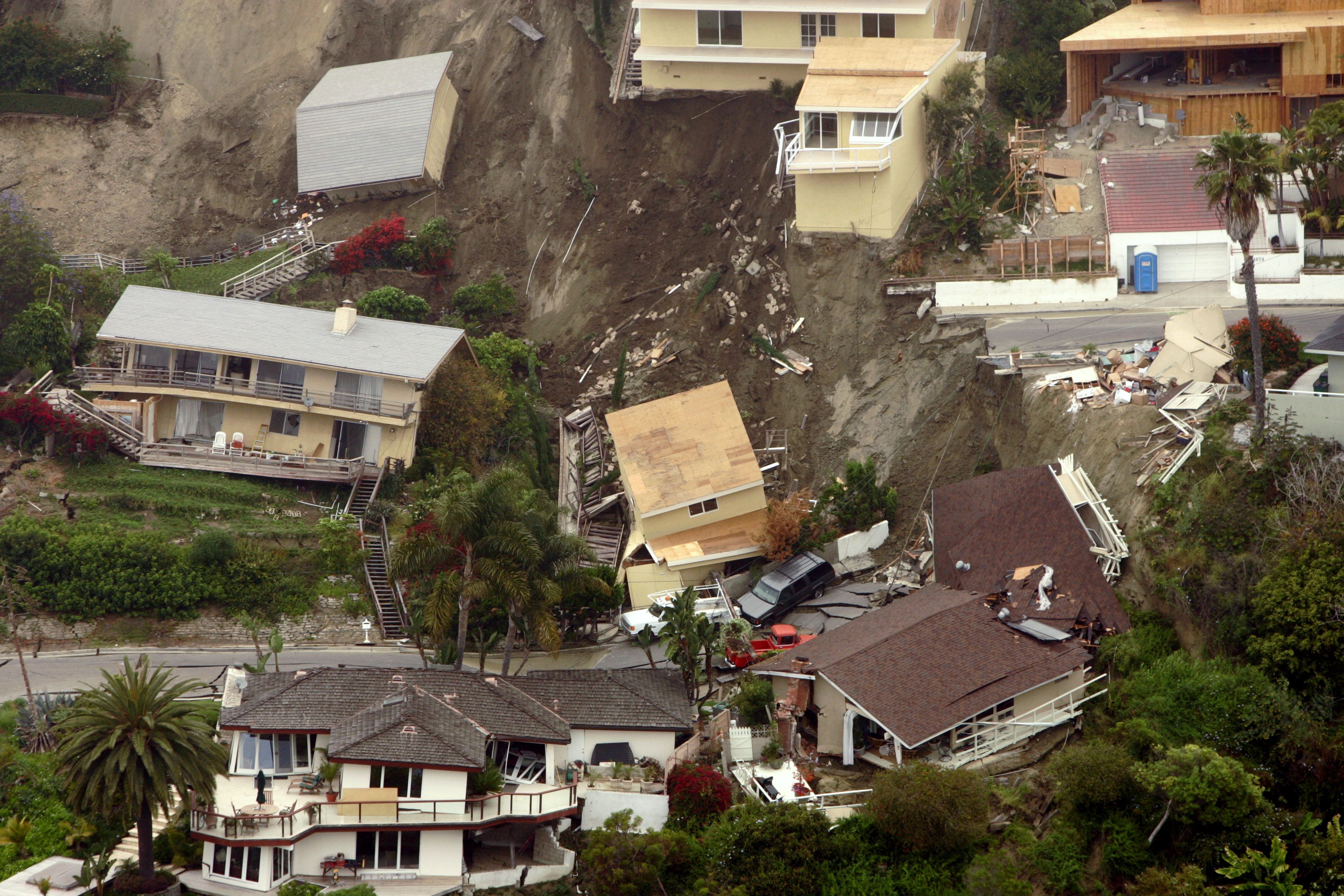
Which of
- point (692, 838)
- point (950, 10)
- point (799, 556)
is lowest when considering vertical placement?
point (692, 838)

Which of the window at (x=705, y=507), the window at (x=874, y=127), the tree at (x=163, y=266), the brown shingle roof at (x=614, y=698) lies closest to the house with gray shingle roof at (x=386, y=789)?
the brown shingle roof at (x=614, y=698)

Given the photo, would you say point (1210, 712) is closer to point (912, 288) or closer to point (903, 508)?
point (903, 508)

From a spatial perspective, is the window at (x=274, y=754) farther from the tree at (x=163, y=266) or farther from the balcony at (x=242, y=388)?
the tree at (x=163, y=266)

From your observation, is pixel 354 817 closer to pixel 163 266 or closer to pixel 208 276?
pixel 163 266

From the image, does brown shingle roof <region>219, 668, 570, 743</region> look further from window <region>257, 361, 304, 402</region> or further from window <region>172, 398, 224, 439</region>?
window <region>172, 398, 224, 439</region>

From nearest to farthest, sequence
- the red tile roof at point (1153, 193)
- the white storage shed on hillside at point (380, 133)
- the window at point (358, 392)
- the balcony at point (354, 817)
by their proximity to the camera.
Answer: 1. the balcony at point (354, 817)
2. the red tile roof at point (1153, 193)
3. the window at point (358, 392)
4. the white storage shed on hillside at point (380, 133)

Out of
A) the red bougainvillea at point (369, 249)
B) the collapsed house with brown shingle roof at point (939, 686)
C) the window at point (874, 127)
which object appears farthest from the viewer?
the red bougainvillea at point (369, 249)

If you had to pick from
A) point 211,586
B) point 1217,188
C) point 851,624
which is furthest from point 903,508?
point 211,586
